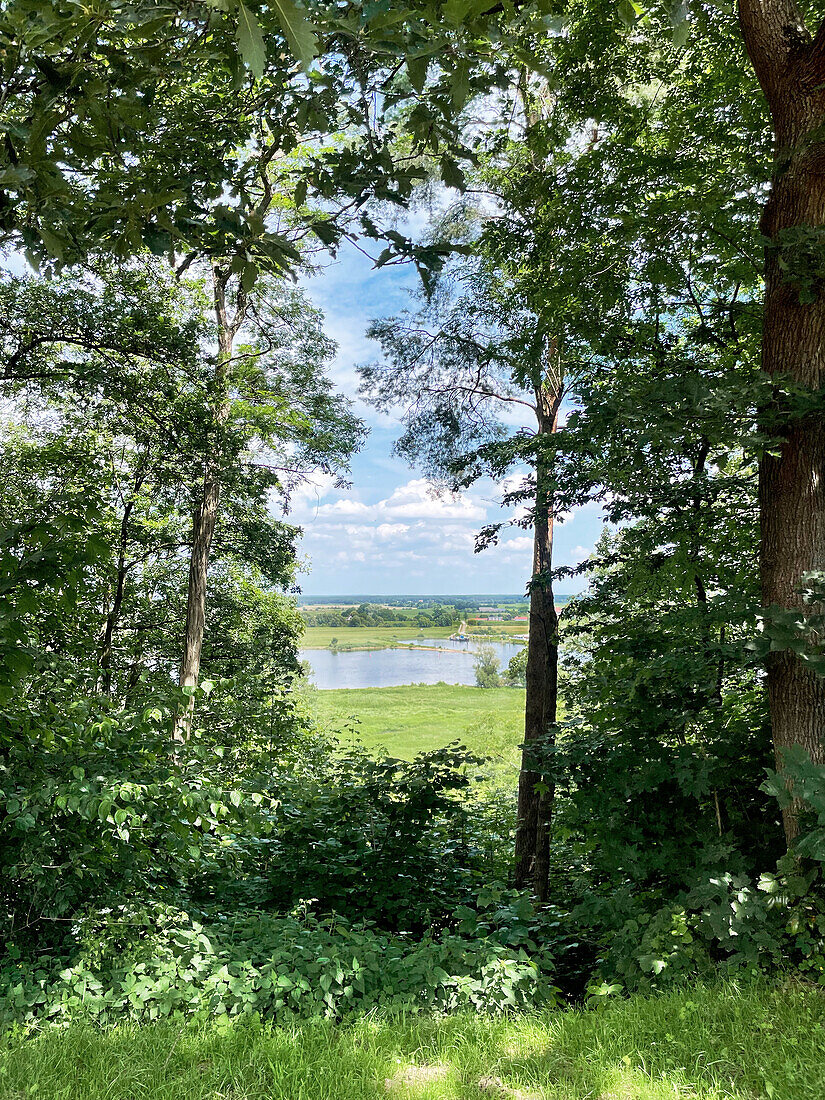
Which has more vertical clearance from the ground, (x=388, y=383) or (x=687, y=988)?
(x=388, y=383)

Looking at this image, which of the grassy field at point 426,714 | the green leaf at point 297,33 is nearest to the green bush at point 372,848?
the green leaf at point 297,33

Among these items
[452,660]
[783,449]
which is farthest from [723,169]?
[452,660]

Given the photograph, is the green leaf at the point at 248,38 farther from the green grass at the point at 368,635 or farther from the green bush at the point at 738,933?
the green grass at the point at 368,635

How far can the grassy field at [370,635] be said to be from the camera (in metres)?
17.6

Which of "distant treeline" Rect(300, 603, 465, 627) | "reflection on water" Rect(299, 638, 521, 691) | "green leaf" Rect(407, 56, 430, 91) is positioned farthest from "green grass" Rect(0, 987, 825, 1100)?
"reflection on water" Rect(299, 638, 521, 691)

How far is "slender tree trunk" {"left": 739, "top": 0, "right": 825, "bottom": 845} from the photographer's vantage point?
285 centimetres

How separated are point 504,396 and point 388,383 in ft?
5.12

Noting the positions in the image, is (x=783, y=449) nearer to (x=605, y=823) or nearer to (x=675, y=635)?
(x=675, y=635)

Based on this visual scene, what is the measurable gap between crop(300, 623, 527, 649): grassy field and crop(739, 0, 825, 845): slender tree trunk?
1253 centimetres

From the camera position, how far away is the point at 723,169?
13.1 ft

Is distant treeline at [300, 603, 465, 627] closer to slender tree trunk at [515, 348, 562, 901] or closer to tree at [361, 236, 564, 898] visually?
tree at [361, 236, 564, 898]

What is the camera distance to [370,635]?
2330 cm

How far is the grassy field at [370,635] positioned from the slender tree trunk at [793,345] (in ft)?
41.1

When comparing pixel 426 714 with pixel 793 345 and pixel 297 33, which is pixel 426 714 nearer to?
pixel 793 345
